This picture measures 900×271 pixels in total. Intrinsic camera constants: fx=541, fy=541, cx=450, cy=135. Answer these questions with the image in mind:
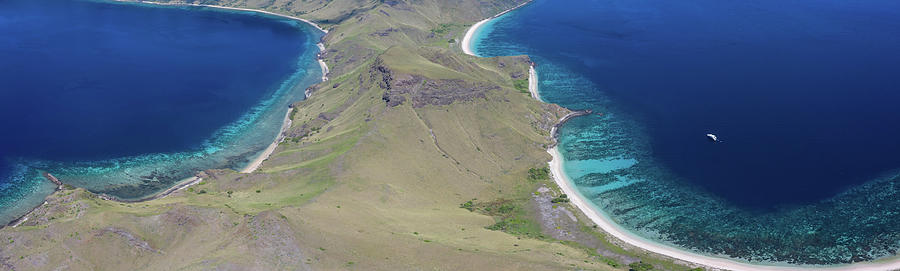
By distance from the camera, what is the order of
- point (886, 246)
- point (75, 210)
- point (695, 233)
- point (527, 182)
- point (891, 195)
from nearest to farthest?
1. point (75, 210)
2. point (886, 246)
3. point (695, 233)
4. point (891, 195)
5. point (527, 182)

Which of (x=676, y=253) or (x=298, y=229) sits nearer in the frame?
(x=298, y=229)

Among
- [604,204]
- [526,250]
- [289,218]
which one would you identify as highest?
[289,218]

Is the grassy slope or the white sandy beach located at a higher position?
the grassy slope

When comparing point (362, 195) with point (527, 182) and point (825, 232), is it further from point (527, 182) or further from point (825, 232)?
point (825, 232)

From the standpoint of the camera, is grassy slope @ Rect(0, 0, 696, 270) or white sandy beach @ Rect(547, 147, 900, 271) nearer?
grassy slope @ Rect(0, 0, 696, 270)

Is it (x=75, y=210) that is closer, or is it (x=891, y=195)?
(x=75, y=210)

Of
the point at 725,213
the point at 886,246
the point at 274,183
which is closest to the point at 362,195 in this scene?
the point at 274,183

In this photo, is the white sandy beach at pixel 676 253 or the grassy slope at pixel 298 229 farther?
the white sandy beach at pixel 676 253

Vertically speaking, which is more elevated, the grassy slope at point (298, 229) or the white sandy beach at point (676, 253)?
the grassy slope at point (298, 229)

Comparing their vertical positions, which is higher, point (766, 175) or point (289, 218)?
point (289, 218)

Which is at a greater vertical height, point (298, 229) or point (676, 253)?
point (298, 229)

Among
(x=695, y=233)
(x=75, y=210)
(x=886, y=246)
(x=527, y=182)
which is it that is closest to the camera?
(x=75, y=210)
